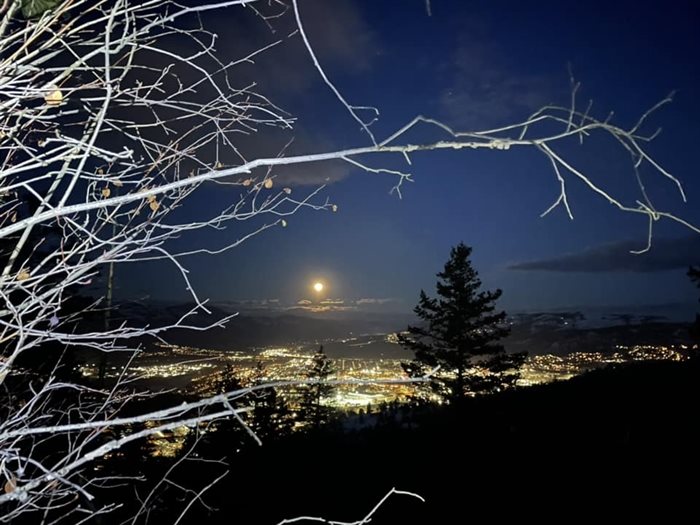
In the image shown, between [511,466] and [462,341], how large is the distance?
11603 millimetres

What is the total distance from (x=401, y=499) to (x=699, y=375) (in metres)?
12.9

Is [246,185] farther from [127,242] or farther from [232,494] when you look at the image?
[232,494]

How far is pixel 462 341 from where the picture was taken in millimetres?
21359

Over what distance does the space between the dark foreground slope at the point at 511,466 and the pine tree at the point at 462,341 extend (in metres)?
5.78

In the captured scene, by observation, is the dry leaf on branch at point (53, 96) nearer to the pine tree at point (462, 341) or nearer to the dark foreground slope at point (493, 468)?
the dark foreground slope at point (493, 468)

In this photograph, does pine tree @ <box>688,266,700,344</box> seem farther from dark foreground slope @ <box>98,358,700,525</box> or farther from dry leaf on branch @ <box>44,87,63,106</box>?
dry leaf on branch @ <box>44,87,63,106</box>

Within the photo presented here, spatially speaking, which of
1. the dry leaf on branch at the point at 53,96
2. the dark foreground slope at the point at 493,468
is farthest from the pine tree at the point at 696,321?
the dry leaf on branch at the point at 53,96

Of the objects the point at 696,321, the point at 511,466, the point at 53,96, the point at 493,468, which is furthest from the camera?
the point at 696,321

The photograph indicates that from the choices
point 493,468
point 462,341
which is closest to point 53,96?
point 493,468

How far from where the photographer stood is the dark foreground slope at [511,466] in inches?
323

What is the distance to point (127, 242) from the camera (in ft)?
6.69

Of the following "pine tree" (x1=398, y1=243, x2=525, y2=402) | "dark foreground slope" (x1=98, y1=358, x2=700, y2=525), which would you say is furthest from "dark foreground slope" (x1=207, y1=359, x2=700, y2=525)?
"pine tree" (x1=398, y1=243, x2=525, y2=402)

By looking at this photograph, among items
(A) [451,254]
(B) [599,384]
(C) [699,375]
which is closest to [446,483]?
(B) [599,384]

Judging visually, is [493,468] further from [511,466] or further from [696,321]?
[696,321]
